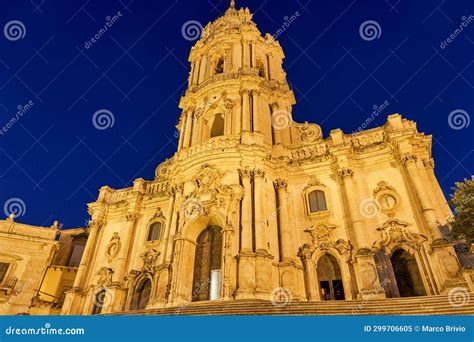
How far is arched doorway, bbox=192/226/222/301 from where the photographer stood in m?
18.2

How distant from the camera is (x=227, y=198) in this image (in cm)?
1922

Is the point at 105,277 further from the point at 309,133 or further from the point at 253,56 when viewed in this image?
the point at 253,56

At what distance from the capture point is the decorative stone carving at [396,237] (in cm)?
1672

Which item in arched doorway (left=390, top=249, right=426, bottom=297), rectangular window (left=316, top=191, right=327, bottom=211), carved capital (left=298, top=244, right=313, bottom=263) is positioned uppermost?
rectangular window (left=316, top=191, right=327, bottom=211)

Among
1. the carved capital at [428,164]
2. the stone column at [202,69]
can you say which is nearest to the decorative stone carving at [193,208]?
the stone column at [202,69]

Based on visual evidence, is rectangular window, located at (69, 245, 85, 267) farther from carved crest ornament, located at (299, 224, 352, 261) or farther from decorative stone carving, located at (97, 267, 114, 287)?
carved crest ornament, located at (299, 224, 352, 261)

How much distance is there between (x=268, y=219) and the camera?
18.9m

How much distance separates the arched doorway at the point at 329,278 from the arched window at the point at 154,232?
38.8ft

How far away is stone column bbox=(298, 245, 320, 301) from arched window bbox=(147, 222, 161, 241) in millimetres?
10787

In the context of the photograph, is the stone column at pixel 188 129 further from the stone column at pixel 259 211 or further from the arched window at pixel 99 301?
the arched window at pixel 99 301

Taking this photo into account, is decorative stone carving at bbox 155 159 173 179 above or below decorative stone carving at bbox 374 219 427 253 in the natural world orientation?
above

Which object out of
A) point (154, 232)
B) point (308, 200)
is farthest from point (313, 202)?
point (154, 232)

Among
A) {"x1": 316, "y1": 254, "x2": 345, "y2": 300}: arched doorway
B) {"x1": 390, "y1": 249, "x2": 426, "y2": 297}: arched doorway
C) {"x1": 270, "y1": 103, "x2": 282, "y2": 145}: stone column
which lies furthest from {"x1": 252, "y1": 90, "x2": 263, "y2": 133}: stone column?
{"x1": 390, "y1": 249, "x2": 426, "y2": 297}: arched doorway

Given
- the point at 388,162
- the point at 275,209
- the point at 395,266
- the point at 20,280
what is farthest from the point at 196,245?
the point at 20,280
